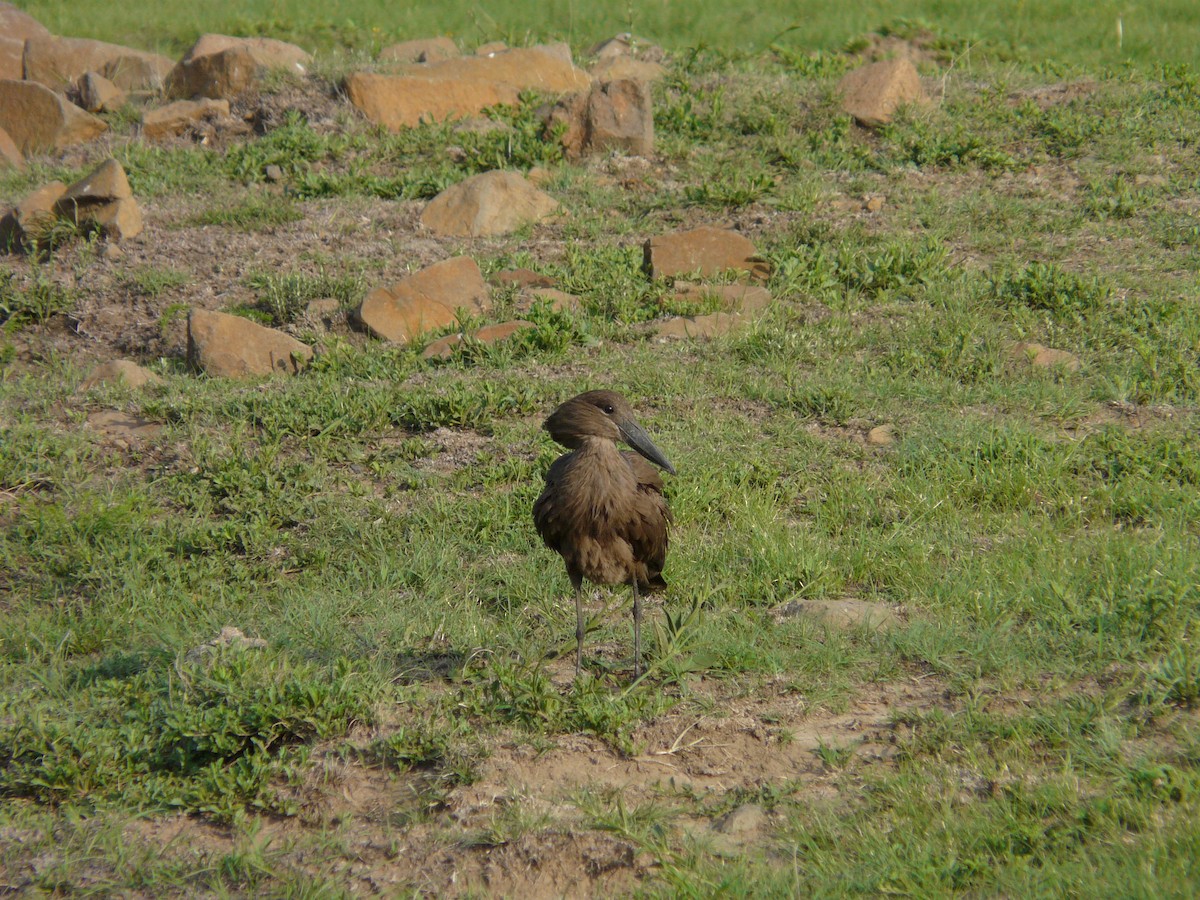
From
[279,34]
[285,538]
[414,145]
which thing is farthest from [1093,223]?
[279,34]

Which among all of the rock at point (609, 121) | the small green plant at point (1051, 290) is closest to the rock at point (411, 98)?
the rock at point (609, 121)

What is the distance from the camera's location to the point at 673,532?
6.18 meters

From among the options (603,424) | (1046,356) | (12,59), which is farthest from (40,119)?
(1046,356)

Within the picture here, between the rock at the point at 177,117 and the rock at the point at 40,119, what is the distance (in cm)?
49

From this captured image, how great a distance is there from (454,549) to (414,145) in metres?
5.46

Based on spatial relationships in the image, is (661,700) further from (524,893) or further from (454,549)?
(454,549)

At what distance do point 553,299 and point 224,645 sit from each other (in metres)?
4.15

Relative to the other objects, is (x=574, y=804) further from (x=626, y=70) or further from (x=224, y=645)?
(x=626, y=70)

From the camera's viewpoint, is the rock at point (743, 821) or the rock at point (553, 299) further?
the rock at point (553, 299)

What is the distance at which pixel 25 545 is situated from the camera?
20.7 feet

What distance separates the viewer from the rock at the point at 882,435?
684 cm

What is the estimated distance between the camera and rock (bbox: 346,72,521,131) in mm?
10930

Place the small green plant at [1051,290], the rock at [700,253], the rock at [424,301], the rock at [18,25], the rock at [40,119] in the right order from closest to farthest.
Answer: the small green plant at [1051,290] → the rock at [424,301] → the rock at [700,253] → the rock at [40,119] → the rock at [18,25]

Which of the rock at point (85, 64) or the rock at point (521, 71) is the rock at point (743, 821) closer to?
the rock at point (521, 71)
